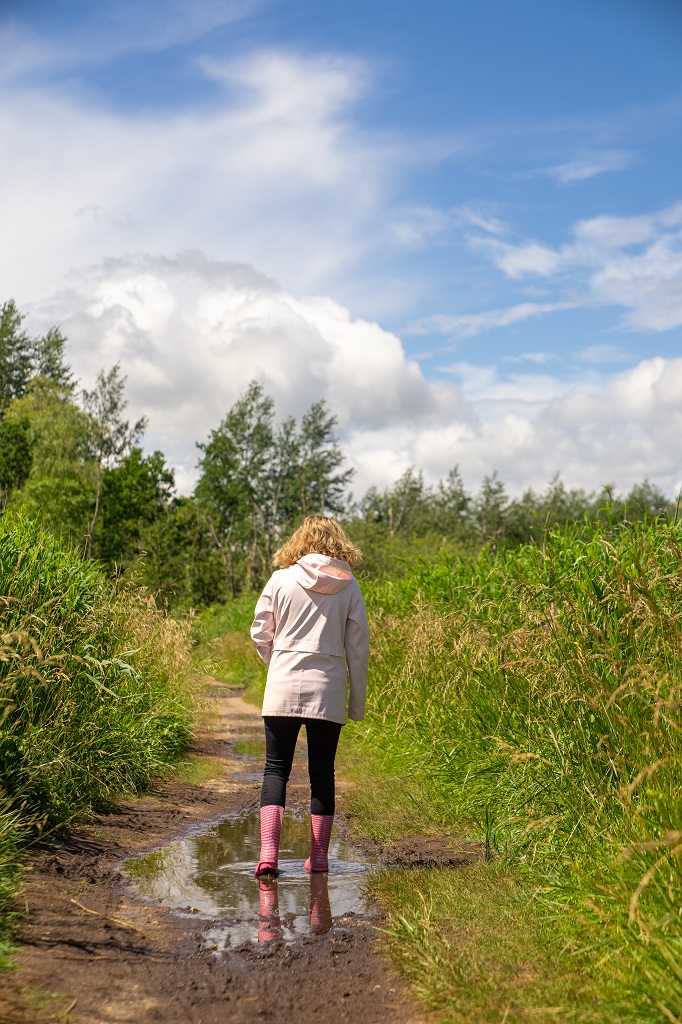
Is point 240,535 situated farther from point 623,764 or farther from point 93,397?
point 623,764

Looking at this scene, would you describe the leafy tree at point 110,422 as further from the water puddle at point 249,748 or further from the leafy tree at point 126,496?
the water puddle at point 249,748

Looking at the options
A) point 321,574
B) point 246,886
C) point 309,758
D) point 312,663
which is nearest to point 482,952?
point 246,886

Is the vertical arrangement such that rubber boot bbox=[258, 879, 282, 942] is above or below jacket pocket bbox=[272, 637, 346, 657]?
below

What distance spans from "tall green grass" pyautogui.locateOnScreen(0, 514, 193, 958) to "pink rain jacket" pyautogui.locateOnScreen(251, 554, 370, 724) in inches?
44.5

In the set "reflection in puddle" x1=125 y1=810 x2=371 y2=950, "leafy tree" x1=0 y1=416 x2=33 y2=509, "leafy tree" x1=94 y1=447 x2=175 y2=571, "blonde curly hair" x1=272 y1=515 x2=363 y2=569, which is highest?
"leafy tree" x1=0 y1=416 x2=33 y2=509

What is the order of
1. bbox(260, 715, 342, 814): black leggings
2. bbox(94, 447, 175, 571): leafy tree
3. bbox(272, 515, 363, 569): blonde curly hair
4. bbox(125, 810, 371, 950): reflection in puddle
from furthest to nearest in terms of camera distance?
1. bbox(94, 447, 175, 571): leafy tree
2. bbox(272, 515, 363, 569): blonde curly hair
3. bbox(260, 715, 342, 814): black leggings
4. bbox(125, 810, 371, 950): reflection in puddle

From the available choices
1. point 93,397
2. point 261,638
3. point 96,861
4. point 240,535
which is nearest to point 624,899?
point 261,638

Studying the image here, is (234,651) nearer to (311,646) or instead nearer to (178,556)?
(178,556)

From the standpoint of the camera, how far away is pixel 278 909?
4859 mm

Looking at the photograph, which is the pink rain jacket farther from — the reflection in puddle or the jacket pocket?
the reflection in puddle

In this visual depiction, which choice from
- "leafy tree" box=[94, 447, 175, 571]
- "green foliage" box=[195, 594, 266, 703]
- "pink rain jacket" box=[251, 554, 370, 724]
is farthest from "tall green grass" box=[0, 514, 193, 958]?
"leafy tree" box=[94, 447, 175, 571]

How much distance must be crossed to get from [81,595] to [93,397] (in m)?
41.3

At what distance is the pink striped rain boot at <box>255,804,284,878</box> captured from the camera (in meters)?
5.47

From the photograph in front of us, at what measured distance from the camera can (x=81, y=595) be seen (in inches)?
279
